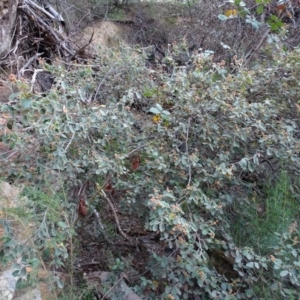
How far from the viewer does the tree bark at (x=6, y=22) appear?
396 cm

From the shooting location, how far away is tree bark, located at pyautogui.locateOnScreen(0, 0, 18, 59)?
396cm

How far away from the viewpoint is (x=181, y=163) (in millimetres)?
2340

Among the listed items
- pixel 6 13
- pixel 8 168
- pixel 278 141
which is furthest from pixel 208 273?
pixel 6 13

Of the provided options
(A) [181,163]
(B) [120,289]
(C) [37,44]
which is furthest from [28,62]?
(B) [120,289]

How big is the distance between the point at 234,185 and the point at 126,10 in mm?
5111

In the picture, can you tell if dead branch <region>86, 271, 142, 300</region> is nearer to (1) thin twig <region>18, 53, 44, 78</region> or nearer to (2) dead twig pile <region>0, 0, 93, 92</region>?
(2) dead twig pile <region>0, 0, 93, 92</region>

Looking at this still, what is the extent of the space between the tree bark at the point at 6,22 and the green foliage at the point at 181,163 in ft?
5.32

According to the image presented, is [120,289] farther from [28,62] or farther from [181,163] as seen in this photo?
[28,62]

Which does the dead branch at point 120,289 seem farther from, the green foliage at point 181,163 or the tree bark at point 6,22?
the tree bark at point 6,22

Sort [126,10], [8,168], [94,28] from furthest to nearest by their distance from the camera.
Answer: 1. [126,10]
2. [94,28]
3. [8,168]

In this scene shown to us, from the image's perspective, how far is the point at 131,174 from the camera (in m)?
2.51

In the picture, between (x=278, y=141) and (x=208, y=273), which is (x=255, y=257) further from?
(x=278, y=141)

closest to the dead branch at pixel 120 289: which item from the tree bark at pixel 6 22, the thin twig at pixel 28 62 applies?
the thin twig at pixel 28 62

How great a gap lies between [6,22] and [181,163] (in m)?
2.60
